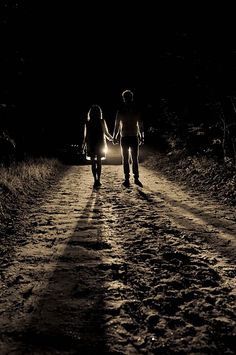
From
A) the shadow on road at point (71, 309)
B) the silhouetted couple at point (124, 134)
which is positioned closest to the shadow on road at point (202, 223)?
the shadow on road at point (71, 309)

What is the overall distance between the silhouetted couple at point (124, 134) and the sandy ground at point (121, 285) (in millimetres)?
3525

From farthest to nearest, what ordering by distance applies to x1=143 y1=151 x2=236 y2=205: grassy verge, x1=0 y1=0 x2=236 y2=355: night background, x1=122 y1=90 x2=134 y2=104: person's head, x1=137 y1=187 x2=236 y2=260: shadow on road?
x1=122 y1=90 x2=134 y2=104: person's head
x1=143 y1=151 x2=236 y2=205: grassy verge
x1=137 y1=187 x2=236 y2=260: shadow on road
x1=0 y1=0 x2=236 y2=355: night background

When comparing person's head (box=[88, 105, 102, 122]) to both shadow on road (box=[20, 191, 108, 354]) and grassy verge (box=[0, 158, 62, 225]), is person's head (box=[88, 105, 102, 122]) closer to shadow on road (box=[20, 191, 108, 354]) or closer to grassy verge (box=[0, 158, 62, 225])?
grassy verge (box=[0, 158, 62, 225])

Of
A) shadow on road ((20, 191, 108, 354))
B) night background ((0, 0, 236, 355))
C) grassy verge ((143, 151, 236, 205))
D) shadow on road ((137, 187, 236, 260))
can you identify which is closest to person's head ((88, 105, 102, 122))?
night background ((0, 0, 236, 355))

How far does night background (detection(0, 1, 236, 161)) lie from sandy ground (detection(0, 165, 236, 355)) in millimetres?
5708

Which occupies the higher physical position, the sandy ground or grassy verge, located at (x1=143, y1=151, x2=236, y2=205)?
grassy verge, located at (x1=143, y1=151, x2=236, y2=205)

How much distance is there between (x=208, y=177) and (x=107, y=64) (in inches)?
1300

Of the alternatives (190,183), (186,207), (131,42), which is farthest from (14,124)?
(131,42)

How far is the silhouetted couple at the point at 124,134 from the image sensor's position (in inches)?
360

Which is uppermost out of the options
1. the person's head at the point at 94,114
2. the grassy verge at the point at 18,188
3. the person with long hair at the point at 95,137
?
the person's head at the point at 94,114

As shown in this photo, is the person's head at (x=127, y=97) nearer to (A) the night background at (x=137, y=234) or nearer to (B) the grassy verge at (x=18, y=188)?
(A) the night background at (x=137, y=234)

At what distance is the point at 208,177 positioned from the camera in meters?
9.63

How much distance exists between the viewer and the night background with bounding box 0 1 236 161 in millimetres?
10648

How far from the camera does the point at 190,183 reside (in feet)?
31.4
